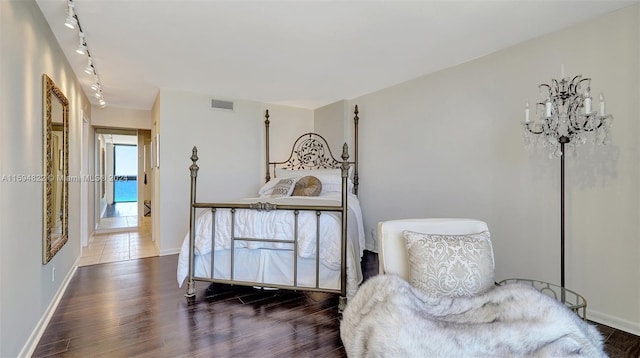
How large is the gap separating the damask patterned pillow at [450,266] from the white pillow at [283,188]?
2412 mm

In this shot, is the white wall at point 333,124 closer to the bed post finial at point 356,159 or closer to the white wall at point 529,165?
the bed post finial at point 356,159

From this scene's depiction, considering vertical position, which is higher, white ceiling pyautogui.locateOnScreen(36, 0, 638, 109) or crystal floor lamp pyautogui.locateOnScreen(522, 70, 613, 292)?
white ceiling pyautogui.locateOnScreen(36, 0, 638, 109)

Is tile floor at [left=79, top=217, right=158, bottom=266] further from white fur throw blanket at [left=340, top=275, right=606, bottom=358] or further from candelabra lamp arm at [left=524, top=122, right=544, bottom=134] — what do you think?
candelabra lamp arm at [left=524, top=122, right=544, bottom=134]

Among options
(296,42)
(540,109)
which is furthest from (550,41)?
(296,42)

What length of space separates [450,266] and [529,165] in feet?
5.21

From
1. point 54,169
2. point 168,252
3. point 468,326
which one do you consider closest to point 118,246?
point 168,252

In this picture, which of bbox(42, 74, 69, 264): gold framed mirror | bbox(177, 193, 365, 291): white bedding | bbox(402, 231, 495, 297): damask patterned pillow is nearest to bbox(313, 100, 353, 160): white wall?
bbox(177, 193, 365, 291): white bedding

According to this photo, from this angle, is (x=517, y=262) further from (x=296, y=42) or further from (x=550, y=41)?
(x=296, y=42)

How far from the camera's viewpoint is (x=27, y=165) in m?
1.97

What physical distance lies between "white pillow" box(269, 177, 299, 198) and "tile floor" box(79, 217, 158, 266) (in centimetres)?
189

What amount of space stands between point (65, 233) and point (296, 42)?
284cm

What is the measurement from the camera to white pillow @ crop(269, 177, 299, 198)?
4062mm

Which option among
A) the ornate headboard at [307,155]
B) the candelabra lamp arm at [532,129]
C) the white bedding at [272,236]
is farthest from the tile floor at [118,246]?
the candelabra lamp arm at [532,129]

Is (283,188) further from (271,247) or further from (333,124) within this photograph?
(333,124)
